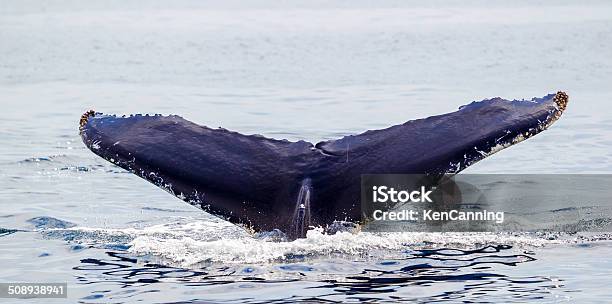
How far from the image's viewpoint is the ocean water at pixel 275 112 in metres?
6.62

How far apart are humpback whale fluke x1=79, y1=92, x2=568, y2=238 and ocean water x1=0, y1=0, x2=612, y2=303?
265 mm

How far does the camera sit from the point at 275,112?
16375mm

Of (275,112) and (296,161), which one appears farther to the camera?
(275,112)

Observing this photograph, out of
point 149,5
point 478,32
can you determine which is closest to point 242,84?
point 478,32

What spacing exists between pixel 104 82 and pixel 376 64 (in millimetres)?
4987

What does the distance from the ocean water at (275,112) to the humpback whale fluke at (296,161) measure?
265 millimetres

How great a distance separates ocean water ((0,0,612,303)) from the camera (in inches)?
261

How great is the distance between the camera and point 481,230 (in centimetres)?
795

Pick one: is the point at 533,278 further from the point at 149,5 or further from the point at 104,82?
the point at 149,5

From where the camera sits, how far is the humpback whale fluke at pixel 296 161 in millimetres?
6578

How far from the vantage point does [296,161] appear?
676 centimetres

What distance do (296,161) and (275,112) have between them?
31.6 feet

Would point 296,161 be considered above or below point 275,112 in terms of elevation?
below

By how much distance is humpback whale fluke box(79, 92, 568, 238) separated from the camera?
6578 millimetres
